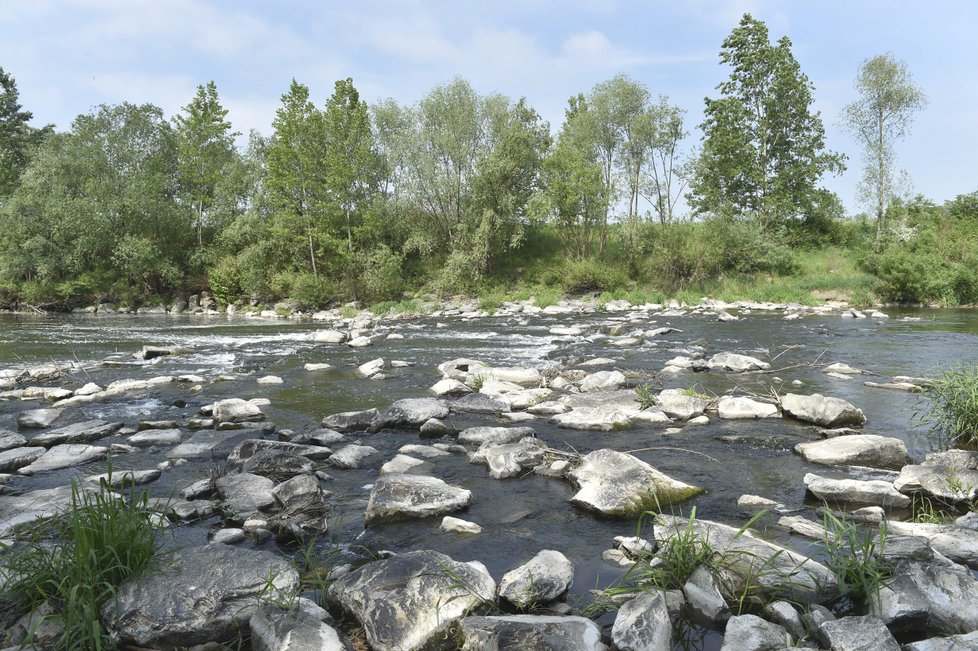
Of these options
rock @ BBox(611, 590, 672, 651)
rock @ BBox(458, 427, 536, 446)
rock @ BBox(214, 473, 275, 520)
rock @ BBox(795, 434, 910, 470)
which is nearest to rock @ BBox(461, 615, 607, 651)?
rock @ BBox(611, 590, 672, 651)

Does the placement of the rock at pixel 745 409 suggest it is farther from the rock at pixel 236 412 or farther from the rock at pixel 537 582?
the rock at pixel 236 412

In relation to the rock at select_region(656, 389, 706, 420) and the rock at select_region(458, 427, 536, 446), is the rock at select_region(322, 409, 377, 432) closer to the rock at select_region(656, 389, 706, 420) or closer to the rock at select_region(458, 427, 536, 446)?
the rock at select_region(458, 427, 536, 446)

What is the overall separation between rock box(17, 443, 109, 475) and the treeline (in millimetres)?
29188

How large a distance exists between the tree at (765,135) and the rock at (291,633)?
133 feet

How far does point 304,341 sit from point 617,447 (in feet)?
46.5

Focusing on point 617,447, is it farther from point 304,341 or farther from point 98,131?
point 98,131

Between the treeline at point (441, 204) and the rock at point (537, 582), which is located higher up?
the treeline at point (441, 204)

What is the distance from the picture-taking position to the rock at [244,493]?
15.4ft

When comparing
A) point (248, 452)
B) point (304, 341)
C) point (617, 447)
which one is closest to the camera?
point (248, 452)

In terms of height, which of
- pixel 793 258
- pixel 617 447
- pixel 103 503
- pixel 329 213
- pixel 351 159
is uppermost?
pixel 351 159

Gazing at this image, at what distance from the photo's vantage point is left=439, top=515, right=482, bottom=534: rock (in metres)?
4.48

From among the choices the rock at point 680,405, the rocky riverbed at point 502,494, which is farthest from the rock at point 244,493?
the rock at point 680,405

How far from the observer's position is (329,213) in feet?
119

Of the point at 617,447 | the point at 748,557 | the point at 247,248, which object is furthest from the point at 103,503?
the point at 247,248
